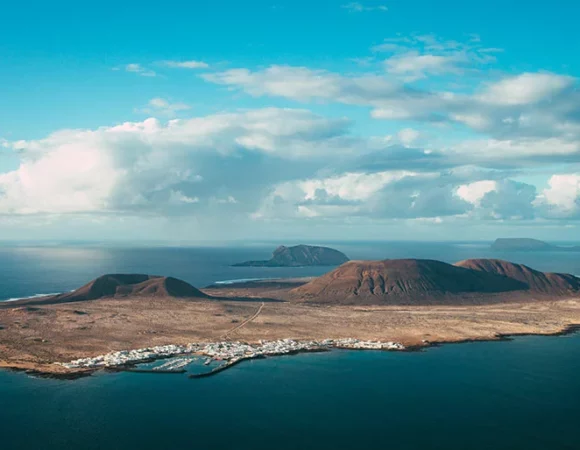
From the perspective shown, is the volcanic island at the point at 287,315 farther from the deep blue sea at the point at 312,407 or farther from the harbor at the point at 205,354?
the deep blue sea at the point at 312,407

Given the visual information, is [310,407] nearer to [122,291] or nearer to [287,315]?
[287,315]

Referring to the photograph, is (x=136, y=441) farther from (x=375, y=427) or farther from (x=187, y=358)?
(x=187, y=358)

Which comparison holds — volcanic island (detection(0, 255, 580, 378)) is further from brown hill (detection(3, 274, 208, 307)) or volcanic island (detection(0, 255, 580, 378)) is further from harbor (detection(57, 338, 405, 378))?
brown hill (detection(3, 274, 208, 307))

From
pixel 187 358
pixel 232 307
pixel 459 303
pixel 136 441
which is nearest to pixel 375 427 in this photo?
pixel 136 441

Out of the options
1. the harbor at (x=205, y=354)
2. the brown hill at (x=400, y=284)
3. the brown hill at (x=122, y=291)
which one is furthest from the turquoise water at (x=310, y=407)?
the brown hill at (x=400, y=284)

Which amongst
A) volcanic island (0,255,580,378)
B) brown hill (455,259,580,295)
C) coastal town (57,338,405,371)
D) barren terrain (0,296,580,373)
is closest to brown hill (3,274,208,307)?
volcanic island (0,255,580,378)

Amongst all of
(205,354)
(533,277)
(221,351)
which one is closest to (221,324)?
(221,351)
